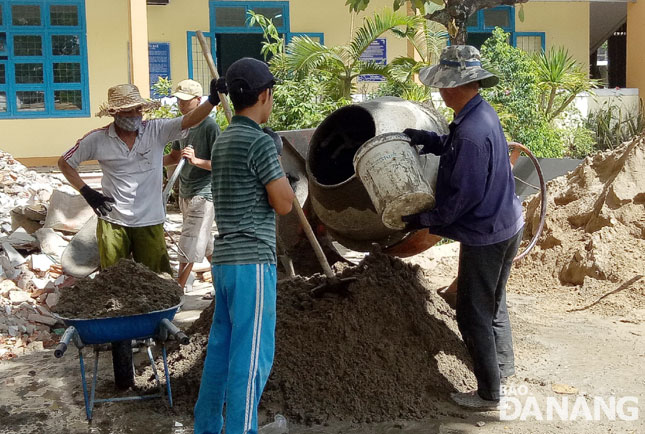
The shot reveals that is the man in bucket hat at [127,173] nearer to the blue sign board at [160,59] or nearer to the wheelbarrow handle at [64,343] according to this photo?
the wheelbarrow handle at [64,343]

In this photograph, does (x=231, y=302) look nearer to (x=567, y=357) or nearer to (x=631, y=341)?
(x=567, y=357)

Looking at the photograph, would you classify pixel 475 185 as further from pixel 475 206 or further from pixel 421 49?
pixel 421 49

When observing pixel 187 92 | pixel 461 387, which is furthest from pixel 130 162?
pixel 461 387

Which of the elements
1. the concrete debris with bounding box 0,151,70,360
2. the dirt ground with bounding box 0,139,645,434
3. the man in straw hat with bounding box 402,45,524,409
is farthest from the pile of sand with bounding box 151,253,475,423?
the concrete debris with bounding box 0,151,70,360

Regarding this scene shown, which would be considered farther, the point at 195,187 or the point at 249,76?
the point at 195,187

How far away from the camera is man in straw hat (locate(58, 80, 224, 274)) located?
5.04 m

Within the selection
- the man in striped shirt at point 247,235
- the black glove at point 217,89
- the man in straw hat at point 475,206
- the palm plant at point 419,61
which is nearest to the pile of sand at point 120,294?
the man in striped shirt at point 247,235

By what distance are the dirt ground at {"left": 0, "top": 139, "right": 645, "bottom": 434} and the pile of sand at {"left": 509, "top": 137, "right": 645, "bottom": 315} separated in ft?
0.96

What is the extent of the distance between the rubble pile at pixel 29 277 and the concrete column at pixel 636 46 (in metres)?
11.3

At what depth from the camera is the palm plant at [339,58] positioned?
34.3 feet

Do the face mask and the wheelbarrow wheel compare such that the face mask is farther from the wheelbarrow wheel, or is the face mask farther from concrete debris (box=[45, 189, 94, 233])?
concrete debris (box=[45, 189, 94, 233])

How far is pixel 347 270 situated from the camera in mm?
5176

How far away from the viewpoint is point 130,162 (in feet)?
16.7

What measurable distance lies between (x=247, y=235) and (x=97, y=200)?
1.88 m
